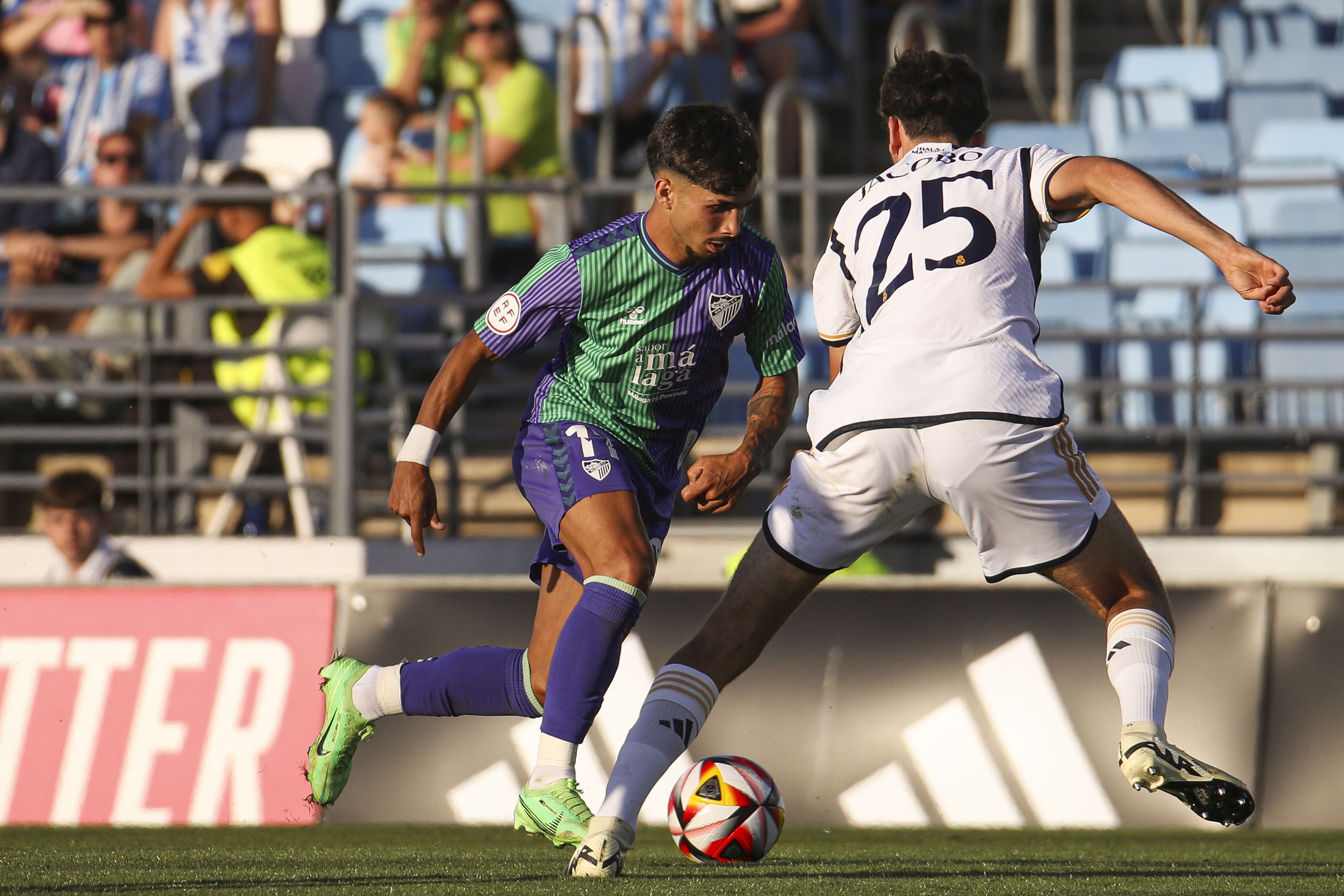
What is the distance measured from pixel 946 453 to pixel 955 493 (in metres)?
0.10

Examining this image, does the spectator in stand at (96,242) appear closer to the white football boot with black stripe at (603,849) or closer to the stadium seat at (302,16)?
the stadium seat at (302,16)

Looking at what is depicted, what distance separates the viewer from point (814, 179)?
9266 mm

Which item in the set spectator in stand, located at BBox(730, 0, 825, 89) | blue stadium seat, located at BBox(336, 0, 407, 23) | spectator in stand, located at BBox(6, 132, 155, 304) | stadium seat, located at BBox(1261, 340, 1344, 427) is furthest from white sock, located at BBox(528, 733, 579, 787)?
blue stadium seat, located at BBox(336, 0, 407, 23)

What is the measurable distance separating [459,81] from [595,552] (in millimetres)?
7242

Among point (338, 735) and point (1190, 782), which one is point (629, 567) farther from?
point (1190, 782)

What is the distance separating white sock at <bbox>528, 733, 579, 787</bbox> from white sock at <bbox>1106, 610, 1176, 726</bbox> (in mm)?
1409

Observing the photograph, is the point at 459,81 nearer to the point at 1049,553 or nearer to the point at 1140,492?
the point at 1140,492

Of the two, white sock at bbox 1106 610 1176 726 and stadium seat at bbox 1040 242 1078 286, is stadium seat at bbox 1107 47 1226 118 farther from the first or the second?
white sock at bbox 1106 610 1176 726

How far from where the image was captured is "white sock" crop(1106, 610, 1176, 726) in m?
3.99

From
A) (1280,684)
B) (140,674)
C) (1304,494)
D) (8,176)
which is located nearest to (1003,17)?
(1304,494)

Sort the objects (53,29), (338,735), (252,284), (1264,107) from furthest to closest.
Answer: (53,29), (1264,107), (252,284), (338,735)

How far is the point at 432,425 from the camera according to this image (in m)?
4.65

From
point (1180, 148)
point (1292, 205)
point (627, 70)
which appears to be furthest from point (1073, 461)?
point (1180, 148)

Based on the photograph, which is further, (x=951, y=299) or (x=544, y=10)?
(x=544, y=10)
